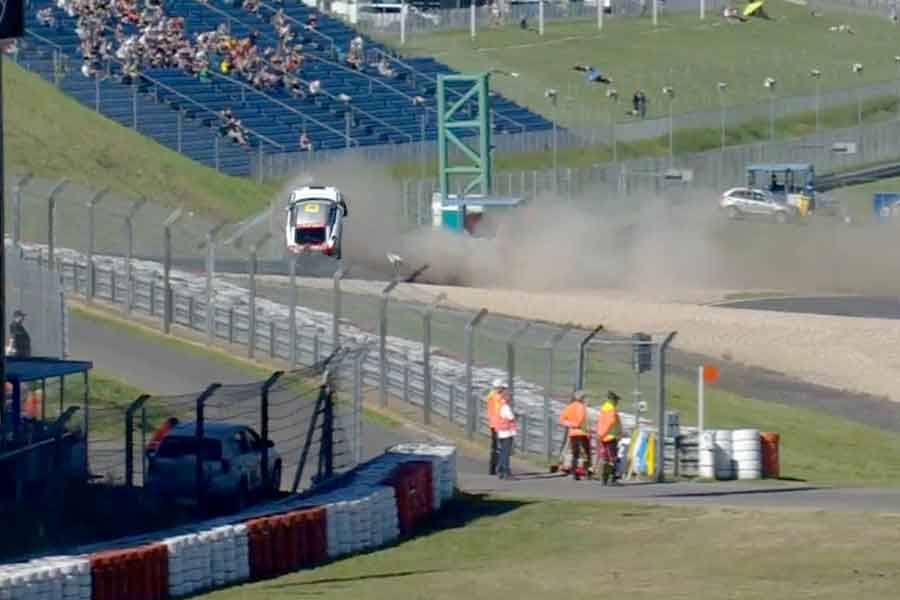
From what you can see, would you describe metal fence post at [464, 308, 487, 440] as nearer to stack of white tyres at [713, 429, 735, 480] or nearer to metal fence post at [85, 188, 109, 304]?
stack of white tyres at [713, 429, 735, 480]

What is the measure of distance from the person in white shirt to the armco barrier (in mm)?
10683

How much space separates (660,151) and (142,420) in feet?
217

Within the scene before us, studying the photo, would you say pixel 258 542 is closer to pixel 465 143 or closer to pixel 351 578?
pixel 351 578

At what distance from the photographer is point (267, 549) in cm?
2114

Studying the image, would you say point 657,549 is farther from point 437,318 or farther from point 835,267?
point 835,267

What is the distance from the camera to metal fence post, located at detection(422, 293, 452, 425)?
32.9 metres

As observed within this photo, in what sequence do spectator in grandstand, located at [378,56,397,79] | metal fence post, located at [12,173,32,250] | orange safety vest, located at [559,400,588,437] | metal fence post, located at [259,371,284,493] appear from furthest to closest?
1. spectator in grandstand, located at [378,56,397,79]
2. metal fence post, located at [12,173,32,250]
3. orange safety vest, located at [559,400,588,437]
4. metal fence post, located at [259,371,284,493]

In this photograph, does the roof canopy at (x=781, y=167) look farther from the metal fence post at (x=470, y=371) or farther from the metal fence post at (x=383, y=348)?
the metal fence post at (x=470, y=371)

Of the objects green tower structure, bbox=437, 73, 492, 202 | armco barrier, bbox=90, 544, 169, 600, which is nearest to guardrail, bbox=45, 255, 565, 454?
armco barrier, bbox=90, 544, 169, 600

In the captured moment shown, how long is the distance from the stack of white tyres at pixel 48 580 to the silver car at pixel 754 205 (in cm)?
6050

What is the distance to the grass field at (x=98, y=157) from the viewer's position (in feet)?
200

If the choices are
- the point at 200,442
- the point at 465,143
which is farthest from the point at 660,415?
the point at 465,143

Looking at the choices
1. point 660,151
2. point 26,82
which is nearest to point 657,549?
point 26,82

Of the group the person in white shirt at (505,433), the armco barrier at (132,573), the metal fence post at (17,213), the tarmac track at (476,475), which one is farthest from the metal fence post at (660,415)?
the metal fence post at (17,213)
